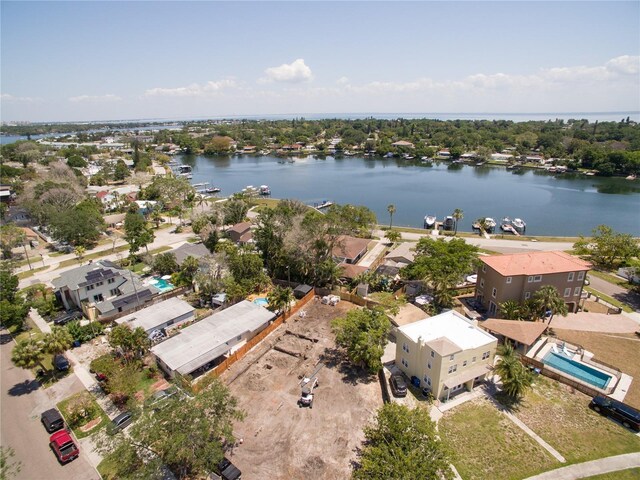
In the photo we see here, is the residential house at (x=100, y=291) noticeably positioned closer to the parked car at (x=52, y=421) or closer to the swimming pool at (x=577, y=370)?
the parked car at (x=52, y=421)

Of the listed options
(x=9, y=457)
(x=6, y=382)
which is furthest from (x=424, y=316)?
(x=6, y=382)

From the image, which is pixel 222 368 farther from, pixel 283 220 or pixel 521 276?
pixel 521 276

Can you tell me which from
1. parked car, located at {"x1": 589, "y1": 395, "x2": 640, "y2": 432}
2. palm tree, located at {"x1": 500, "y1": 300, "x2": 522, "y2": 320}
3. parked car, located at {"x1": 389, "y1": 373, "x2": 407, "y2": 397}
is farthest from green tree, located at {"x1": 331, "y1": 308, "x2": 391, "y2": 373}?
parked car, located at {"x1": 589, "y1": 395, "x2": 640, "y2": 432}

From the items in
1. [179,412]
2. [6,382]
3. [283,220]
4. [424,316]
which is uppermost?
[283,220]

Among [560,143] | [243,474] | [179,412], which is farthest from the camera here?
[560,143]

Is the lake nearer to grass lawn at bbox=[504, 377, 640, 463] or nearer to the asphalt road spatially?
grass lawn at bbox=[504, 377, 640, 463]

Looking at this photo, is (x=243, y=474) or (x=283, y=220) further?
(x=283, y=220)

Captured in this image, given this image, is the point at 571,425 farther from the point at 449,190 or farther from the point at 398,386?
the point at 449,190
